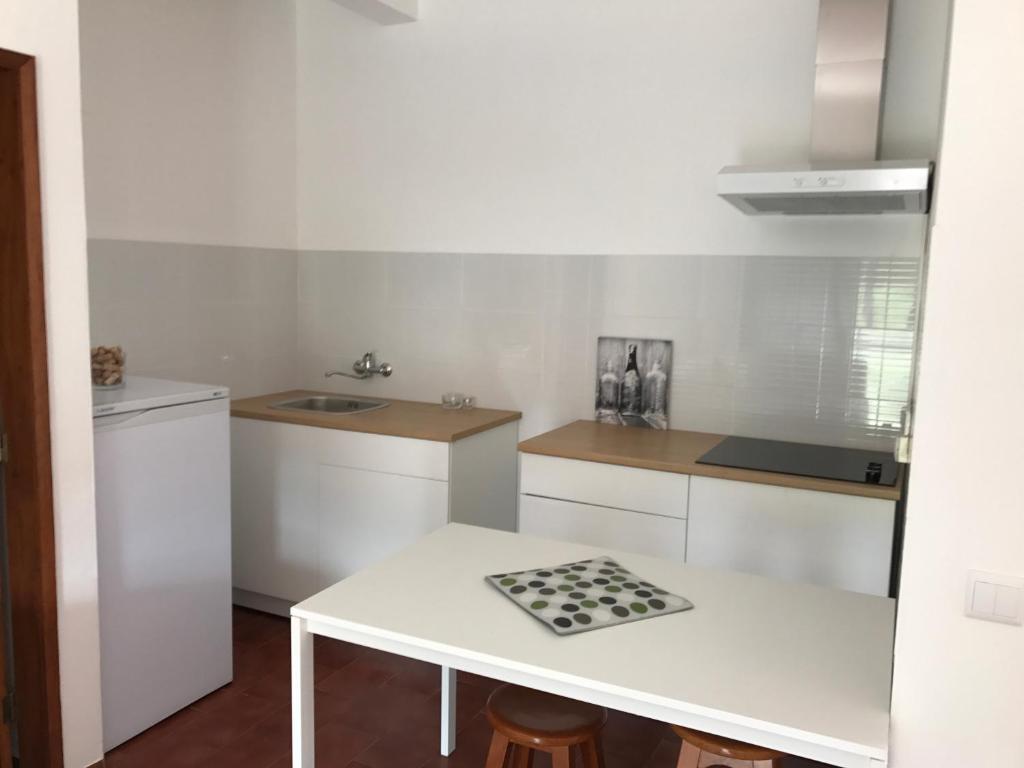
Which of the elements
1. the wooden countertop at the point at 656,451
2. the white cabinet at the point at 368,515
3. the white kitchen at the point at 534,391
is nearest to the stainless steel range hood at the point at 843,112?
the white kitchen at the point at 534,391

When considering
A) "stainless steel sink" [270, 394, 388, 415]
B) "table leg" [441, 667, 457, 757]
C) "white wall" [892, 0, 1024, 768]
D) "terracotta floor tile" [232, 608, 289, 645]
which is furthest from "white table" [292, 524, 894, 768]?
"stainless steel sink" [270, 394, 388, 415]

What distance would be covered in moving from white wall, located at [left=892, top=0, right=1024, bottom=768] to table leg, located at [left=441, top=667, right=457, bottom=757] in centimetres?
146

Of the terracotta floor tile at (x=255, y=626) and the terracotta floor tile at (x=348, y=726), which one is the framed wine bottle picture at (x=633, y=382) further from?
the terracotta floor tile at (x=255, y=626)

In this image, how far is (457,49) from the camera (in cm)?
384

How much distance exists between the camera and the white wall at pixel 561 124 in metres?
3.27

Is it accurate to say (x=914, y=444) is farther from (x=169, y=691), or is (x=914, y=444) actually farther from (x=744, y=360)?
(x=169, y=691)

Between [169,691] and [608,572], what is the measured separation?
1.69 metres

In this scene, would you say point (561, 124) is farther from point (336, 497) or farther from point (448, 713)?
point (448, 713)

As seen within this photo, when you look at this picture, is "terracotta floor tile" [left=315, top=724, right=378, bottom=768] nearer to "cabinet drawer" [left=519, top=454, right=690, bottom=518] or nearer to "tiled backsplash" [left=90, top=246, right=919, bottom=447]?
"cabinet drawer" [left=519, top=454, right=690, bottom=518]

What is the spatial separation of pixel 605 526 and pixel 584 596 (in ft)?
4.31

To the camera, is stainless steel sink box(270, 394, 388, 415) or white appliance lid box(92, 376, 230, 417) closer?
white appliance lid box(92, 376, 230, 417)

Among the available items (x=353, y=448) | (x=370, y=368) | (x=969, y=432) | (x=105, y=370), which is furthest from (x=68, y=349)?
(x=969, y=432)

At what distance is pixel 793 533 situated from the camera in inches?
112

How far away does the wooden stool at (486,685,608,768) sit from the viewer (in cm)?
179
